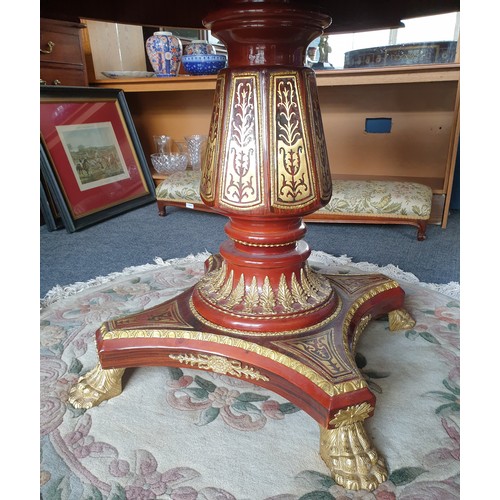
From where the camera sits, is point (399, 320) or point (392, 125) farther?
point (392, 125)

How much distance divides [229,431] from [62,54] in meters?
2.12

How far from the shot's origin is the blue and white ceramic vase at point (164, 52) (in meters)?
2.47

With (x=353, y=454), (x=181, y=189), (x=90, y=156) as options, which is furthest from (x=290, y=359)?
(x=90, y=156)

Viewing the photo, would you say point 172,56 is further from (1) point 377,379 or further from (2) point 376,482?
(2) point 376,482

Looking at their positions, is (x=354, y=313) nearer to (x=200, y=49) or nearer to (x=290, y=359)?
(x=290, y=359)

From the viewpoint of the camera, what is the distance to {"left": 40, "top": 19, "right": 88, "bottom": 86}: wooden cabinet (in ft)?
7.00

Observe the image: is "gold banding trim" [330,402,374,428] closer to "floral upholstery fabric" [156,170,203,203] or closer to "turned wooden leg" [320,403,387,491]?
"turned wooden leg" [320,403,387,491]

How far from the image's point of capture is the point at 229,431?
83cm

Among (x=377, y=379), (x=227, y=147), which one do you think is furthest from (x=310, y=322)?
(x=227, y=147)

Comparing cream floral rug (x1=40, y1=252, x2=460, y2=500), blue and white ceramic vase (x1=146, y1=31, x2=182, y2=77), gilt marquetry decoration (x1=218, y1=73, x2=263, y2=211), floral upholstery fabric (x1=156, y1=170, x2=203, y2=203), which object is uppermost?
blue and white ceramic vase (x1=146, y1=31, x2=182, y2=77)

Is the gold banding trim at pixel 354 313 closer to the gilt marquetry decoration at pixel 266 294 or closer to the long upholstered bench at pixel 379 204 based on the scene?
the gilt marquetry decoration at pixel 266 294

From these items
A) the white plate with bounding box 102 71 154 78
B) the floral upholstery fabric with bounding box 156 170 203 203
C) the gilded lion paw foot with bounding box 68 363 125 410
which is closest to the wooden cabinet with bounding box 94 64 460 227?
the white plate with bounding box 102 71 154 78

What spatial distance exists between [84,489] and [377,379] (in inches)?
23.9

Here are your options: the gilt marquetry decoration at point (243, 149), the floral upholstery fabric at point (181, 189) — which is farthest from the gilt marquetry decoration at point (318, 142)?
the floral upholstery fabric at point (181, 189)
